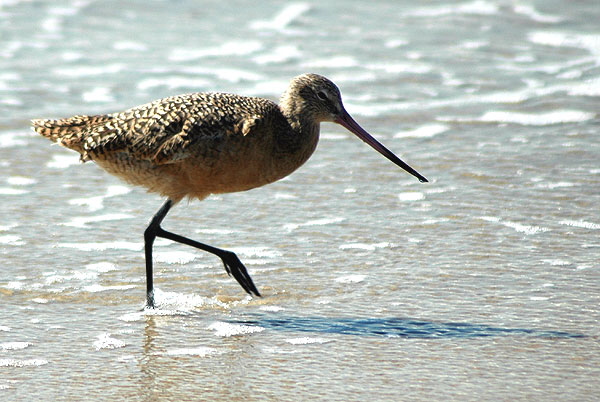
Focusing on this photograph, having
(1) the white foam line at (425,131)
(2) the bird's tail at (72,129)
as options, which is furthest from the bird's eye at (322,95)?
(1) the white foam line at (425,131)

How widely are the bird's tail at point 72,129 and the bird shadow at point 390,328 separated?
124 centimetres

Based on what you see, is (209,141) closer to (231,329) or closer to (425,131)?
(231,329)

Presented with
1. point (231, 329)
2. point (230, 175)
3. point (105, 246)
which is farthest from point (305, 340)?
point (105, 246)

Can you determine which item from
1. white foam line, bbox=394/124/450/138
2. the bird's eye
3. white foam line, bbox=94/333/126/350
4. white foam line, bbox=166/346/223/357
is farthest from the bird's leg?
white foam line, bbox=394/124/450/138

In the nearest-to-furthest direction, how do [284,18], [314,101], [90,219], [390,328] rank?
[390,328]
[314,101]
[90,219]
[284,18]

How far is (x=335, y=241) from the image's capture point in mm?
5312

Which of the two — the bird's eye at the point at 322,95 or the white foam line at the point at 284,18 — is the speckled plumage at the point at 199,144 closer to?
the bird's eye at the point at 322,95

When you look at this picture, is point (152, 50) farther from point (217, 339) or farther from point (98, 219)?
point (217, 339)

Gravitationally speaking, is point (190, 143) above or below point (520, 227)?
above

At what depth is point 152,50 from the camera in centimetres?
970

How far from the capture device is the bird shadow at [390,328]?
4141 mm

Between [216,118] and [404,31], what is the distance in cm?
621

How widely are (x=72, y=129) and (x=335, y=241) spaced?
1.42 m

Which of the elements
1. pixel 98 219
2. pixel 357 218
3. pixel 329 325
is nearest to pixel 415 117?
pixel 357 218
